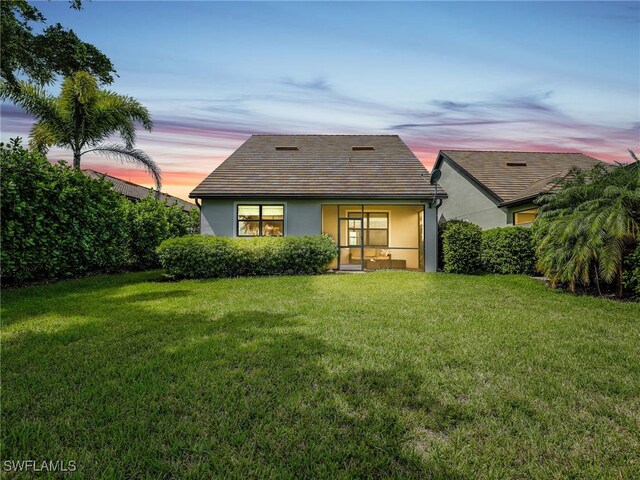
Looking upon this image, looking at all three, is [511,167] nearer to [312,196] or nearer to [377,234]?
[377,234]

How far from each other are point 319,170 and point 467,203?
8377 mm

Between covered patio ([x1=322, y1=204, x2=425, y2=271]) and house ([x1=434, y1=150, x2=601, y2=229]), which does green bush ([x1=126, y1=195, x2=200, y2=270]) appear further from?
house ([x1=434, y1=150, x2=601, y2=229])

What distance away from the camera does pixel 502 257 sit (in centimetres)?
1094

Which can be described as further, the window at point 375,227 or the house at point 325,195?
the window at point 375,227

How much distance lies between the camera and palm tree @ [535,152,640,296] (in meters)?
6.61

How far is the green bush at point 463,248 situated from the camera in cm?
1090

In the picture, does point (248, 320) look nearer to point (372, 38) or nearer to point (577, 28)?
point (372, 38)

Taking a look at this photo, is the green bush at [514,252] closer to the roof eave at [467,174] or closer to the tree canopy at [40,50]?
the roof eave at [467,174]

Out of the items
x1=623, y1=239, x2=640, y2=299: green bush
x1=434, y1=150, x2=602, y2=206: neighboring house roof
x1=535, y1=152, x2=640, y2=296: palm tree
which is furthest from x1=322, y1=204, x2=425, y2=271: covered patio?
x1=623, y1=239, x2=640, y2=299: green bush

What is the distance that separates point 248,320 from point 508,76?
40.1 feet

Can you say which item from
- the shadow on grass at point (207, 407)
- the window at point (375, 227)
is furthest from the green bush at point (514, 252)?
the shadow on grass at point (207, 407)

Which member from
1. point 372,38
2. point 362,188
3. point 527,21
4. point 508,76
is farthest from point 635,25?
point 362,188

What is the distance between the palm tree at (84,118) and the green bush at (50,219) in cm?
678

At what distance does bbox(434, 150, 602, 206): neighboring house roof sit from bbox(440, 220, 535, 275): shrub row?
3.11m
